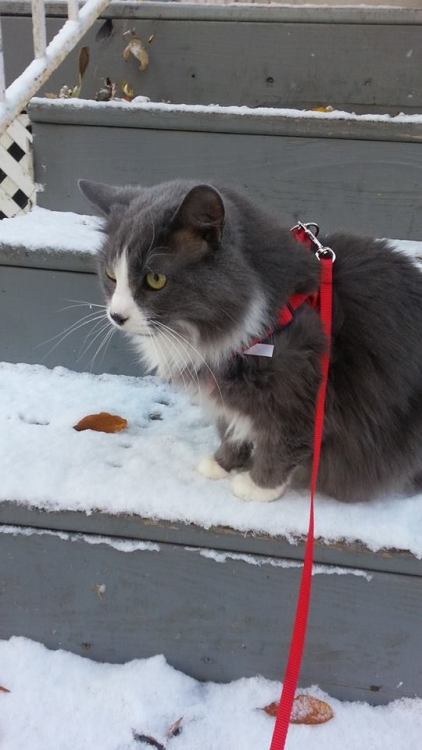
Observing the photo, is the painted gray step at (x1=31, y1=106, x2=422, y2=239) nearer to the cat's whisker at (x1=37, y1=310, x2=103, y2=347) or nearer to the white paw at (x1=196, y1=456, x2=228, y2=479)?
the cat's whisker at (x1=37, y1=310, x2=103, y2=347)

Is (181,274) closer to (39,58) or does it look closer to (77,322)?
(77,322)

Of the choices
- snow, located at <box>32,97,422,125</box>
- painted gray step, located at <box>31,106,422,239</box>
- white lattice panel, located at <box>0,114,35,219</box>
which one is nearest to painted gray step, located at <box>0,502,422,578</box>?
painted gray step, located at <box>31,106,422,239</box>

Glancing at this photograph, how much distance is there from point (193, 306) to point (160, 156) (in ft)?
2.89

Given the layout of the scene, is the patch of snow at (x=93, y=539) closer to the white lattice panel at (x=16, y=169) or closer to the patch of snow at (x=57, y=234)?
the patch of snow at (x=57, y=234)

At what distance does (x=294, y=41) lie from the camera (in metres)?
1.88

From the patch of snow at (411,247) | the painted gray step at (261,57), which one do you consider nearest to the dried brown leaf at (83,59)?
the painted gray step at (261,57)

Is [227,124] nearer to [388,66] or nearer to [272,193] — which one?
[272,193]

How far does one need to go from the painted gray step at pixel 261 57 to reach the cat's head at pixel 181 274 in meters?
1.28

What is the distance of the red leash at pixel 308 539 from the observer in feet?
2.26

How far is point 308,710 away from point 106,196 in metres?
1.05

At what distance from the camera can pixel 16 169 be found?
1.97 meters

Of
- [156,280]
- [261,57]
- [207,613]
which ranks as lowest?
[207,613]

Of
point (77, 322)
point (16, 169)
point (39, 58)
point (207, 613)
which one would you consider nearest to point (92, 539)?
point (207, 613)

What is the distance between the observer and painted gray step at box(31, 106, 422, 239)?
1.47 m
